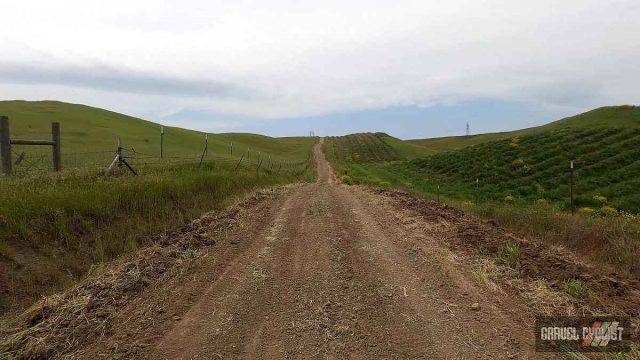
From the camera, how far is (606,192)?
18.4m

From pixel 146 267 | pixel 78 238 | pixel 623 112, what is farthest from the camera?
pixel 623 112

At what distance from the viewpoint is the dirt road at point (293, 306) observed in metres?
4.60

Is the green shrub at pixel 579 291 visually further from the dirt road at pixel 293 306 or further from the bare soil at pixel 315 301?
the dirt road at pixel 293 306

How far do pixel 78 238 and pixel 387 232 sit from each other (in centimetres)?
674

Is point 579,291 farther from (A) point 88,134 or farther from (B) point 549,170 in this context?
(A) point 88,134

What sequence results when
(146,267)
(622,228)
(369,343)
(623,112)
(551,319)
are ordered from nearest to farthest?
(369,343)
(551,319)
(146,267)
(622,228)
(623,112)

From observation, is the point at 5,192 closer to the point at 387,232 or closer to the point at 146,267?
the point at 146,267

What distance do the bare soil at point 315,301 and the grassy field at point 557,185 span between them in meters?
1.25

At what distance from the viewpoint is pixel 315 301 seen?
576 centimetres

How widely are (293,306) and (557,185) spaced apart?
20.0 m

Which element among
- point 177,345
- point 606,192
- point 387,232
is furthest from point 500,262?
point 606,192
